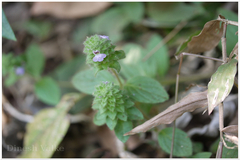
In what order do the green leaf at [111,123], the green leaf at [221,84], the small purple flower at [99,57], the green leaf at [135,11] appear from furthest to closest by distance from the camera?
the green leaf at [135,11] → the green leaf at [111,123] → the small purple flower at [99,57] → the green leaf at [221,84]

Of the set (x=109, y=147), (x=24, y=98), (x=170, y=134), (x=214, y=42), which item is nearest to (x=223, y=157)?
(x=170, y=134)

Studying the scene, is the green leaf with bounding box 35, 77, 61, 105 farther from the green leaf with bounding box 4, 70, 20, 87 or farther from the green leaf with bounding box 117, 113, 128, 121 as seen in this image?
the green leaf with bounding box 117, 113, 128, 121

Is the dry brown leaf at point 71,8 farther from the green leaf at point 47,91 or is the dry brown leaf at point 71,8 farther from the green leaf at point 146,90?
the green leaf at point 146,90

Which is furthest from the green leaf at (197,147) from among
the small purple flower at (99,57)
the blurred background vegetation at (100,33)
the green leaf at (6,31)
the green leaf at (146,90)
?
the green leaf at (6,31)

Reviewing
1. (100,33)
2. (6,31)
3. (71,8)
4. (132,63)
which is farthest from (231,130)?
(71,8)

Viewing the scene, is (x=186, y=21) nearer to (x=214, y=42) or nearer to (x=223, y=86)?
(x=214, y=42)
